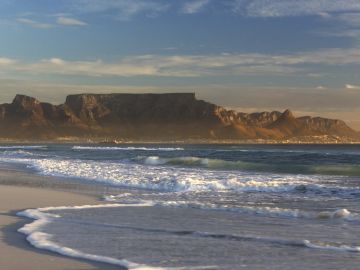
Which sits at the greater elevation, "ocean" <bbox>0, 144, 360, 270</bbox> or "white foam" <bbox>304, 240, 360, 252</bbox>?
"white foam" <bbox>304, 240, 360, 252</bbox>

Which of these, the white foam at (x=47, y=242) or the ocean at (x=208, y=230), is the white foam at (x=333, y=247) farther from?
the white foam at (x=47, y=242)

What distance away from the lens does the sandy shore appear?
6676 millimetres

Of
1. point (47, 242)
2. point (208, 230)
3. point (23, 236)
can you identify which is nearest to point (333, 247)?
point (208, 230)

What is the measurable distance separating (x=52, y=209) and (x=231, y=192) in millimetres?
6368

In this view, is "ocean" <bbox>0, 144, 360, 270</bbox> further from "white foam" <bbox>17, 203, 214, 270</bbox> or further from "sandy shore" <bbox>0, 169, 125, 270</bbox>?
"sandy shore" <bbox>0, 169, 125, 270</bbox>

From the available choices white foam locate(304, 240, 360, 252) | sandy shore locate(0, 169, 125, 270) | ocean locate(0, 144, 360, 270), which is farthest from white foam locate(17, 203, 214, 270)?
white foam locate(304, 240, 360, 252)

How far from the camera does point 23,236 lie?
8.51 metres

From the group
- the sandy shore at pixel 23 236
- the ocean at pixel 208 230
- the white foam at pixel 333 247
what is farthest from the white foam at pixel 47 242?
the white foam at pixel 333 247

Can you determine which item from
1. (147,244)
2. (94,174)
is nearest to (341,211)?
(147,244)

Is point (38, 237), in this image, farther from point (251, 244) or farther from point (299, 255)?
point (299, 255)

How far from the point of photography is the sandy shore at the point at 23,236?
21.9 feet

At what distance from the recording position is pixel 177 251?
7.60 meters

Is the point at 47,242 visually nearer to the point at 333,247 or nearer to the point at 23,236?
the point at 23,236

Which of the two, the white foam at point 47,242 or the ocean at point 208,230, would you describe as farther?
the ocean at point 208,230
